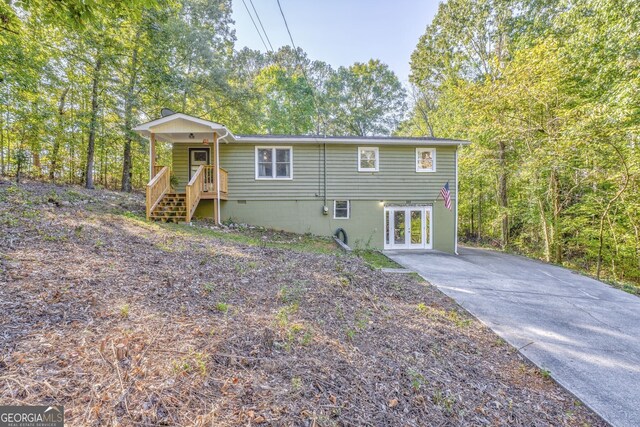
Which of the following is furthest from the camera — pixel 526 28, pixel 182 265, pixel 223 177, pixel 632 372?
pixel 526 28

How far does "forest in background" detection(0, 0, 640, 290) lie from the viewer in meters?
8.15

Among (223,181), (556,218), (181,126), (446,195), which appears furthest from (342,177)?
(556,218)

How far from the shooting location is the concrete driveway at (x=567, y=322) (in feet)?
10.2

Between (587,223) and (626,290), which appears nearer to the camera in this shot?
(626,290)

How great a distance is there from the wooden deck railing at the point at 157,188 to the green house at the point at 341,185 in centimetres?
113

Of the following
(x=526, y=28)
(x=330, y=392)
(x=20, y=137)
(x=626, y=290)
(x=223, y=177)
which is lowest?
(x=626, y=290)

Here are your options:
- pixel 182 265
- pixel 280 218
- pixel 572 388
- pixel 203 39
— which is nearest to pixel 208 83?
pixel 203 39

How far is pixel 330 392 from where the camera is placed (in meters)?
2.24

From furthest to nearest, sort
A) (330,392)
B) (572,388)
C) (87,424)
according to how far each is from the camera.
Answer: (572,388) < (330,392) < (87,424)

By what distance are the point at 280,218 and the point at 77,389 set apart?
9.64 meters

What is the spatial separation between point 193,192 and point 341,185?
553 cm

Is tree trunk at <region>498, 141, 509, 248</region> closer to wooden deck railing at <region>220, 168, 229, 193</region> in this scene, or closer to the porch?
wooden deck railing at <region>220, 168, 229, 193</region>

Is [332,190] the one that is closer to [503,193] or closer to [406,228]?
[406,228]

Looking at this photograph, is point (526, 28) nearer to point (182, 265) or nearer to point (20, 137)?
point (182, 265)
